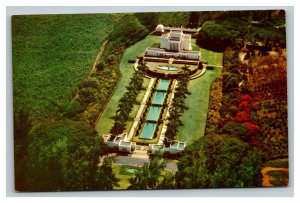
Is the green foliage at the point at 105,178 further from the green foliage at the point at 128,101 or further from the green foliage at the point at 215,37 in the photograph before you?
the green foliage at the point at 215,37

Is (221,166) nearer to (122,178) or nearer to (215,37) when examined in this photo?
(122,178)

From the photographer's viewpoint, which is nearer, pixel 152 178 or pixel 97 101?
pixel 152 178

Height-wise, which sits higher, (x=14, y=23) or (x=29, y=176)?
(x=14, y=23)

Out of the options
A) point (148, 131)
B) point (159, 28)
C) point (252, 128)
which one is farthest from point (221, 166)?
point (159, 28)

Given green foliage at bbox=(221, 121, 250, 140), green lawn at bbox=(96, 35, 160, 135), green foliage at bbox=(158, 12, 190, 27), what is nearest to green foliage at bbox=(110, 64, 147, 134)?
green lawn at bbox=(96, 35, 160, 135)
